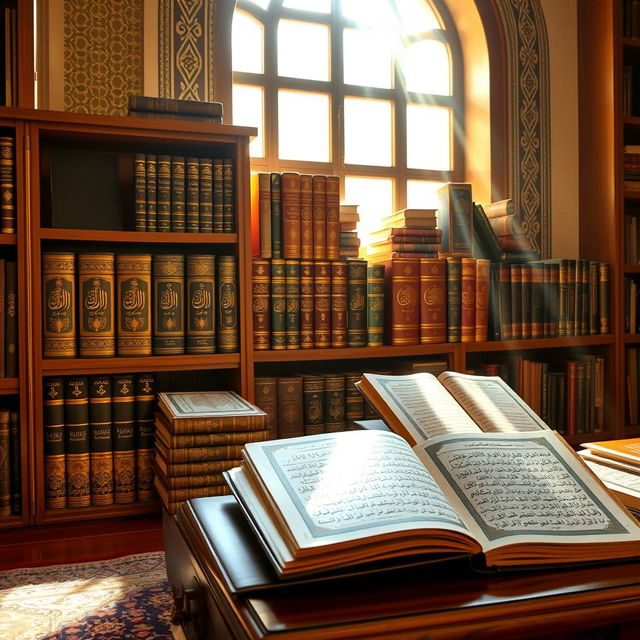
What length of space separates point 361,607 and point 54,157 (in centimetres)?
203

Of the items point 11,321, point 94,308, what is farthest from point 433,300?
point 11,321

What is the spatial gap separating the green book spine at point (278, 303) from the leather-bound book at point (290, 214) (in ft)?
0.18

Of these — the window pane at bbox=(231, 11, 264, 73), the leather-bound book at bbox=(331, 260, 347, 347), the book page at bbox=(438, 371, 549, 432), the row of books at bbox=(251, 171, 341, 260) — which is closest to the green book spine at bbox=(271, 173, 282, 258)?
the row of books at bbox=(251, 171, 341, 260)

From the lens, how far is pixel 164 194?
231 centimetres

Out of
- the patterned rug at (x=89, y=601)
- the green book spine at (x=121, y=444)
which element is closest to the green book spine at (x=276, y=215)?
the green book spine at (x=121, y=444)

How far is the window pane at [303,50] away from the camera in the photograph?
3084 millimetres

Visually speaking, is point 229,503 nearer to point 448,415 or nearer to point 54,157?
point 448,415

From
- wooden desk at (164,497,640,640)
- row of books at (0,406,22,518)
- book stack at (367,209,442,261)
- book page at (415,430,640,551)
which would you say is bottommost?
row of books at (0,406,22,518)

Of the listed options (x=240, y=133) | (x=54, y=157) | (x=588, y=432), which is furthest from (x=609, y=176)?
(x=54, y=157)

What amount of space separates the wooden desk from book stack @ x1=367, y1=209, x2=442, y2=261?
77.4 inches

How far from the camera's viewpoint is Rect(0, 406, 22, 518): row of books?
2.14 metres

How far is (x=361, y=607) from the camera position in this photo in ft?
2.31

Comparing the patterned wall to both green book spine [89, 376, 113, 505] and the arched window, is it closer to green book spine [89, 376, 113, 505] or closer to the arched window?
the arched window

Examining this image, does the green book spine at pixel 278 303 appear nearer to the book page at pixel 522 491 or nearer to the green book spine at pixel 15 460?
the green book spine at pixel 15 460
